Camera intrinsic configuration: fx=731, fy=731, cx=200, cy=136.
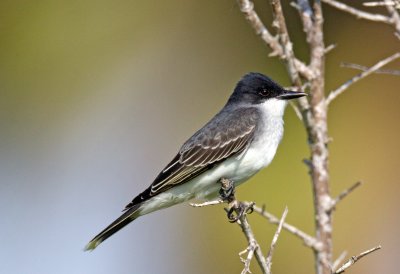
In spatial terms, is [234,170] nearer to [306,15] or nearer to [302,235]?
[306,15]

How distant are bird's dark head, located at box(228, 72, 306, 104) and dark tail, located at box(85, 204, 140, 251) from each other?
1363mm

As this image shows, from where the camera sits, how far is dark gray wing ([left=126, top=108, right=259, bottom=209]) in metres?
5.68

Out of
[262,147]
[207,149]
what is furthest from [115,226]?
[262,147]

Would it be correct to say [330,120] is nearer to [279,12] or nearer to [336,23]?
[336,23]

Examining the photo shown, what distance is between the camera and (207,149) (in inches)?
228

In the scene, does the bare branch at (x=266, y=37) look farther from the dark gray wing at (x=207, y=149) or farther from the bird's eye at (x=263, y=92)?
the bird's eye at (x=263, y=92)

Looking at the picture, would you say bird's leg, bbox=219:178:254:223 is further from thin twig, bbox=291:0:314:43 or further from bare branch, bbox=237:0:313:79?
thin twig, bbox=291:0:314:43

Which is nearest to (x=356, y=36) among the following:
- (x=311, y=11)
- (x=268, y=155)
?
(x=268, y=155)

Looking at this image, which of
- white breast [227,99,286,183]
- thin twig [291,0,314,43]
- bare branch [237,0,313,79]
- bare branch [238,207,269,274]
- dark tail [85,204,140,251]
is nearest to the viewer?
bare branch [238,207,269,274]

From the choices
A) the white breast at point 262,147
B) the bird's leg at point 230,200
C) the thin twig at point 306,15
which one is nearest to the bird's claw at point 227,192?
the bird's leg at point 230,200

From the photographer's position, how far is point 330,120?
8.23m

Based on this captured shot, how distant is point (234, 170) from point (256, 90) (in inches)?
39.2

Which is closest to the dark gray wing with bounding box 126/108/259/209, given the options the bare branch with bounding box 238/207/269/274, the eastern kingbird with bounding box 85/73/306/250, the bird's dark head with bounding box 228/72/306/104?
the eastern kingbird with bounding box 85/73/306/250

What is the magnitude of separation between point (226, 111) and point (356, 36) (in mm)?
2996
